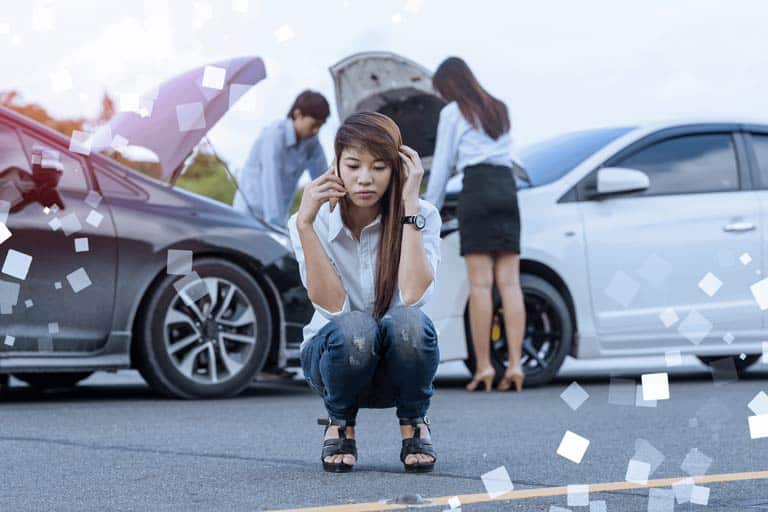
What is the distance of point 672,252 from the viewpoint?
7.58 m

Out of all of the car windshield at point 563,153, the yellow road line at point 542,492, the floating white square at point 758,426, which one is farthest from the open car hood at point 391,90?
the yellow road line at point 542,492

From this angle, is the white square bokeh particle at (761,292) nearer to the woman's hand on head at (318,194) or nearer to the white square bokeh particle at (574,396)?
the white square bokeh particle at (574,396)

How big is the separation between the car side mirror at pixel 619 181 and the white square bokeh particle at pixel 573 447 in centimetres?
239

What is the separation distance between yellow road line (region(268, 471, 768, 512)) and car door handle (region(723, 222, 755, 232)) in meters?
3.62

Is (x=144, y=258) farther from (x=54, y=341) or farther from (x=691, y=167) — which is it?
(x=691, y=167)

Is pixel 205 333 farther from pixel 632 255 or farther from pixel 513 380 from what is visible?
pixel 632 255

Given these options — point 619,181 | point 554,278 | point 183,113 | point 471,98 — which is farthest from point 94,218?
point 619,181

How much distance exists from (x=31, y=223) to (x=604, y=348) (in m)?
3.29

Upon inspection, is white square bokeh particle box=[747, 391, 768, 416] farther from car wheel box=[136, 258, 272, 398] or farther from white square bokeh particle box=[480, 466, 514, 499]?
white square bokeh particle box=[480, 466, 514, 499]

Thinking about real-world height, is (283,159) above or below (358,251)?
above

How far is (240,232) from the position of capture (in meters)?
6.91

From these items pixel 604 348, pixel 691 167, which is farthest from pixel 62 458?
pixel 691 167

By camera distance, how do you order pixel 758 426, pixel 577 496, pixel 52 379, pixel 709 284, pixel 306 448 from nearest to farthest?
pixel 577 496 < pixel 306 448 < pixel 758 426 < pixel 52 379 < pixel 709 284

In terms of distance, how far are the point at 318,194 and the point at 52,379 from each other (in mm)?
3969
